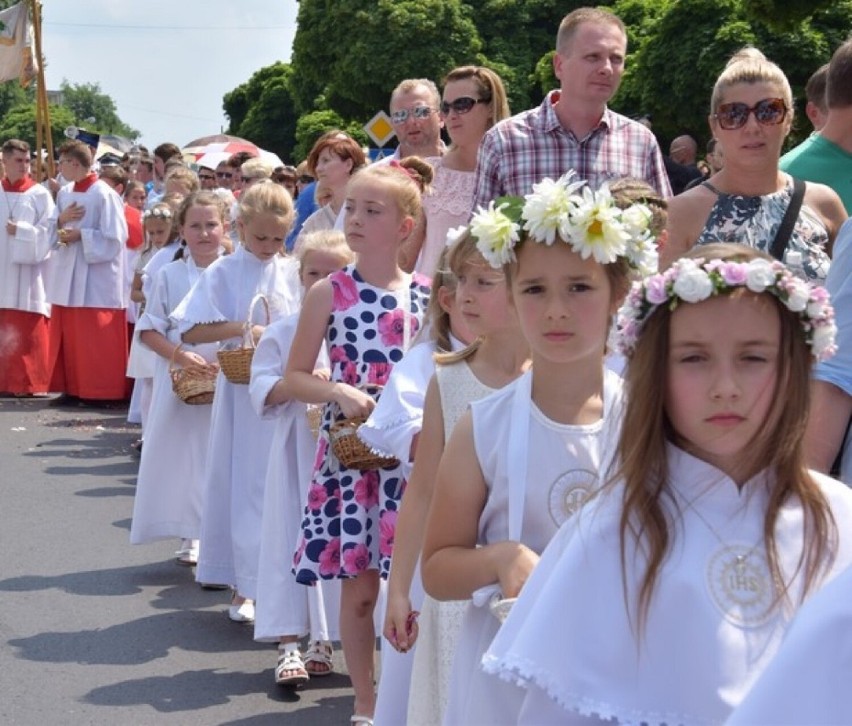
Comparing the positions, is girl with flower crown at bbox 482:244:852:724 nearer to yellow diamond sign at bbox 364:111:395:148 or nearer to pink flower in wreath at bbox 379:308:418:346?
pink flower in wreath at bbox 379:308:418:346

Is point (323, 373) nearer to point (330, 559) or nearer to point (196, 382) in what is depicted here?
point (330, 559)

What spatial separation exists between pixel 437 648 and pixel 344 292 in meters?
2.07

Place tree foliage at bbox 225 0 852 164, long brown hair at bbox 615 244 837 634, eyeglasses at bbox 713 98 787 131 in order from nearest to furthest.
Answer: long brown hair at bbox 615 244 837 634 → eyeglasses at bbox 713 98 787 131 → tree foliage at bbox 225 0 852 164

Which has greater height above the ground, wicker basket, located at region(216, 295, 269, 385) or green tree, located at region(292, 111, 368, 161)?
green tree, located at region(292, 111, 368, 161)

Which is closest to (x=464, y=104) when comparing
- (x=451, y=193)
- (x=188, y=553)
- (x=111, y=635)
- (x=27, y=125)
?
(x=451, y=193)

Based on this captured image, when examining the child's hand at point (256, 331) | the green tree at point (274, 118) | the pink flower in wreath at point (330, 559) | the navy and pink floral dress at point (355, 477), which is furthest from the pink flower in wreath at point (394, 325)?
the green tree at point (274, 118)

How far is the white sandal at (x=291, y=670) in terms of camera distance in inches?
249

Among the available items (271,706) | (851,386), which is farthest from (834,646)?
(271,706)

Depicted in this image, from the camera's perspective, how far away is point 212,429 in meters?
7.57

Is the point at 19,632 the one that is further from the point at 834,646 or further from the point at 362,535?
the point at 834,646

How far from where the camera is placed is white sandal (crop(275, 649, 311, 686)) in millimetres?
6328

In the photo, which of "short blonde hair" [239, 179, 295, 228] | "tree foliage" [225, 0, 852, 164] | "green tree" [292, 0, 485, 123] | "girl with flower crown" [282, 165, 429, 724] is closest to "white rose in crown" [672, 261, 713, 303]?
"girl with flower crown" [282, 165, 429, 724]

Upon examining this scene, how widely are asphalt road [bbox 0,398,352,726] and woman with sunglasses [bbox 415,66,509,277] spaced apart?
1868 millimetres

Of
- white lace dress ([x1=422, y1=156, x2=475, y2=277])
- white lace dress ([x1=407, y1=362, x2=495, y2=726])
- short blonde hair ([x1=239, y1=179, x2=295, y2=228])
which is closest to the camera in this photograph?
white lace dress ([x1=407, y1=362, x2=495, y2=726])
